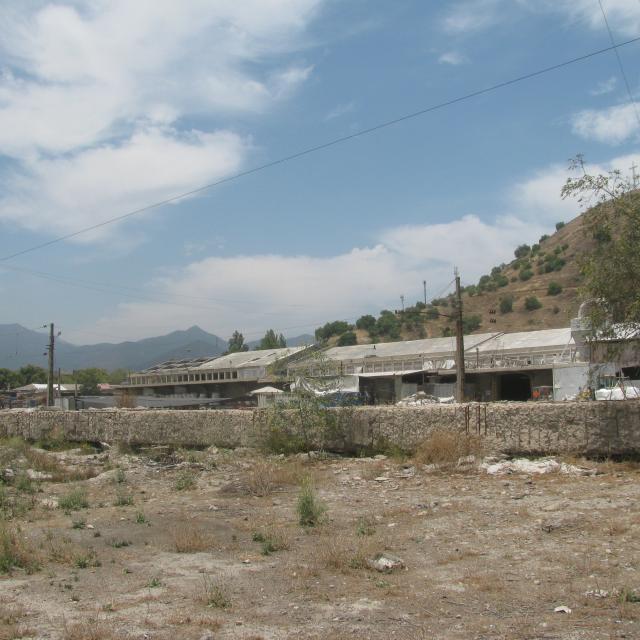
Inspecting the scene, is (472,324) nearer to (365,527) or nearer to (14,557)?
(365,527)

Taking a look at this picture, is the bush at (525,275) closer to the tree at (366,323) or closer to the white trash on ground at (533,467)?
the tree at (366,323)

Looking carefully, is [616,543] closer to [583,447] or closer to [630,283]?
[583,447]

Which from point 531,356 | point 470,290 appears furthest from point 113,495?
point 470,290

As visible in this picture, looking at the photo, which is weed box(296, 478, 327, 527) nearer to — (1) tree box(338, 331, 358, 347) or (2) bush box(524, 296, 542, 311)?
(2) bush box(524, 296, 542, 311)

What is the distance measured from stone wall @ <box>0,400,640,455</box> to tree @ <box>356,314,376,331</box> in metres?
83.7

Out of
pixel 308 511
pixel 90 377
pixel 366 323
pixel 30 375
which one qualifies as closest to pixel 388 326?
pixel 366 323

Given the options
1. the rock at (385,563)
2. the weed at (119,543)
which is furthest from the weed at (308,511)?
the weed at (119,543)

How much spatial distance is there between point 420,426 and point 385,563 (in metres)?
5.79

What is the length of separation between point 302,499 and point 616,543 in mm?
3323

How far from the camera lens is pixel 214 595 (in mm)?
5293

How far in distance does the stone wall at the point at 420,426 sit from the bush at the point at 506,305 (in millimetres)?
74242

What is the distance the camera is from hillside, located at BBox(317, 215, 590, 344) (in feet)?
261

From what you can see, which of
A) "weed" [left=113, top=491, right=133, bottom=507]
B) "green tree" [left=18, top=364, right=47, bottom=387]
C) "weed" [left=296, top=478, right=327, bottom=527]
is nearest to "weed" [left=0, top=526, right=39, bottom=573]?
"weed" [left=296, top=478, right=327, bottom=527]

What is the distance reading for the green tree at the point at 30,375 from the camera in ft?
337
